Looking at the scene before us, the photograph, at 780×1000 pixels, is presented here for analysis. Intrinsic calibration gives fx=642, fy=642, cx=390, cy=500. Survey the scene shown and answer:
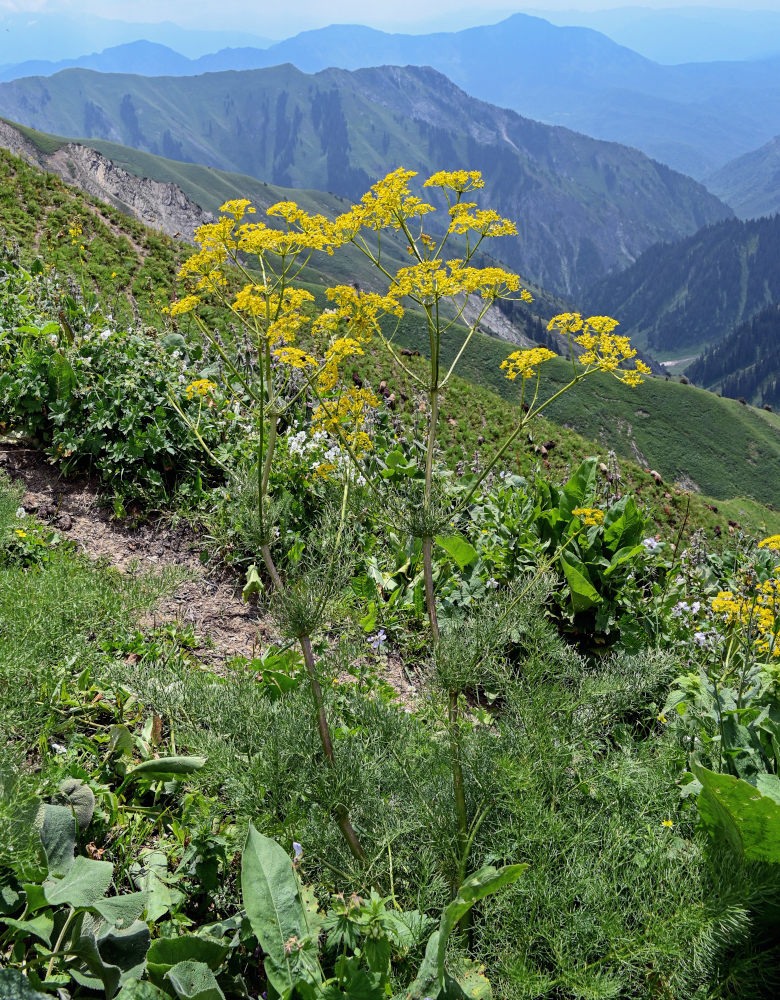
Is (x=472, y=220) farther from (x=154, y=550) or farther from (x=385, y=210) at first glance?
(x=154, y=550)

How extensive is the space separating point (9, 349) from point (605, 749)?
21.2 feet

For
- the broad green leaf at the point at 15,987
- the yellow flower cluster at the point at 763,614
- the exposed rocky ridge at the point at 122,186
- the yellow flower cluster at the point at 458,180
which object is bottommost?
the broad green leaf at the point at 15,987

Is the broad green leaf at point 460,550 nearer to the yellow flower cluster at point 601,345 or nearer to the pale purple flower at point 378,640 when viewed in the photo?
the pale purple flower at point 378,640

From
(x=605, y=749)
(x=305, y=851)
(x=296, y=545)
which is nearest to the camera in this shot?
(x=305, y=851)

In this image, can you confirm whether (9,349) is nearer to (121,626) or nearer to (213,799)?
(121,626)

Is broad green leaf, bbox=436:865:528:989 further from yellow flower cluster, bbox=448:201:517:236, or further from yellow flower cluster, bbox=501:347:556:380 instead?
yellow flower cluster, bbox=448:201:517:236

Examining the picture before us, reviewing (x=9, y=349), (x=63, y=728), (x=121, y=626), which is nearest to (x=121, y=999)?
(x=63, y=728)

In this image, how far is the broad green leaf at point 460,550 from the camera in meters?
5.42

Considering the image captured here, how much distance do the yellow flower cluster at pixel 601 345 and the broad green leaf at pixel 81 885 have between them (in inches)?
110

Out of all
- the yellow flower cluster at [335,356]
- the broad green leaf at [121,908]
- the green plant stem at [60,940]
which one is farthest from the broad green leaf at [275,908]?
the yellow flower cluster at [335,356]

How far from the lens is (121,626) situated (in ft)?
13.4

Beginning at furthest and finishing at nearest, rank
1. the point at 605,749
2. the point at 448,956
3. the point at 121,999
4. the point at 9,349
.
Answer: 1. the point at 9,349
2. the point at 605,749
3. the point at 448,956
4. the point at 121,999

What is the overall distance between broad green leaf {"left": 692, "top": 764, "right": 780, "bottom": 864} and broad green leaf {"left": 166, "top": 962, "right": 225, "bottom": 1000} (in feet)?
5.86

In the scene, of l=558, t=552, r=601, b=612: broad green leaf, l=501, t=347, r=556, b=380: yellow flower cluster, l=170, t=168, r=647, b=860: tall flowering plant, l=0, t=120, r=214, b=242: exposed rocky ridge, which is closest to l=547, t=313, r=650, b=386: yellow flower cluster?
l=170, t=168, r=647, b=860: tall flowering plant
